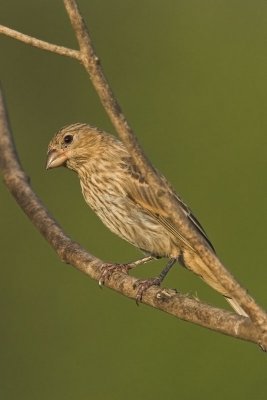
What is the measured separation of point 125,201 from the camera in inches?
221

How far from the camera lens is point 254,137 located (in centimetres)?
904

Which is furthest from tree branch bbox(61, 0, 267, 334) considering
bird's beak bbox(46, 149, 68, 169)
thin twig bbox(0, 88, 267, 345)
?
bird's beak bbox(46, 149, 68, 169)

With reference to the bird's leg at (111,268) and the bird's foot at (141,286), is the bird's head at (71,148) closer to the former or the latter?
the bird's leg at (111,268)

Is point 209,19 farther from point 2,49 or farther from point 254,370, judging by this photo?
point 254,370

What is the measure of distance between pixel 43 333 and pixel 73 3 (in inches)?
200

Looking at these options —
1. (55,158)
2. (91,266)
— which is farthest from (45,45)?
(55,158)

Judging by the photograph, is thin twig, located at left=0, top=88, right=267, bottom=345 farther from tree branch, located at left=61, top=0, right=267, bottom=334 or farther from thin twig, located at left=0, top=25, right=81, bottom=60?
thin twig, located at left=0, top=25, right=81, bottom=60

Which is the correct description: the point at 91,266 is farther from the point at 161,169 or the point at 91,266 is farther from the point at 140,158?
the point at 161,169

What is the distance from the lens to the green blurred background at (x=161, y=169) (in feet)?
25.9

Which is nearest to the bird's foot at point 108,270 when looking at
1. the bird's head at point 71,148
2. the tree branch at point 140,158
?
the bird's head at point 71,148

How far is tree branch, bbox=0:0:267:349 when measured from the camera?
3.67 m

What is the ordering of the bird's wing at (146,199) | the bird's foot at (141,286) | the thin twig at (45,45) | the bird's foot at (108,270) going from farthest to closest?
the bird's wing at (146,199) < the bird's foot at (108,270) < the bird's foot at (141,286) < the thin twig at (45,45)

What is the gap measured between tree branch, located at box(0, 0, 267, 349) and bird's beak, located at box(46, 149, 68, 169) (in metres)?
0.91

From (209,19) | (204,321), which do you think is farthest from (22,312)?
(204,321)
